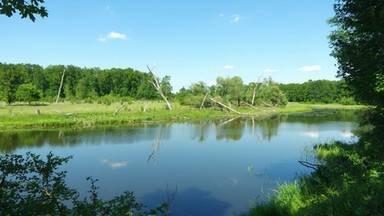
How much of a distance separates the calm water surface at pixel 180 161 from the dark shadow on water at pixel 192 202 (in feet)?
0.04

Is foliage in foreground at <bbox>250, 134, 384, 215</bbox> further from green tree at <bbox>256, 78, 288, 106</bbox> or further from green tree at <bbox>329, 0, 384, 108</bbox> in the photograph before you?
green tree at <bbox>256, 78, 288, 106</bbox>

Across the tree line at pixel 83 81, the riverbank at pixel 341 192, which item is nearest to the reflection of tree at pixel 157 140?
the riverbank at pixel 341 192

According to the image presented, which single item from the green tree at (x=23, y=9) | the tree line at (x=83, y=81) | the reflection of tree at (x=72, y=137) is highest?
the tree line at (x=83, y=81)

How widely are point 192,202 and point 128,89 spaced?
104 metres

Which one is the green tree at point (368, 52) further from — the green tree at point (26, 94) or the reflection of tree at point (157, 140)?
the green tree at point (26, 94)

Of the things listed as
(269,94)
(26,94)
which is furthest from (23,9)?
(269,94)

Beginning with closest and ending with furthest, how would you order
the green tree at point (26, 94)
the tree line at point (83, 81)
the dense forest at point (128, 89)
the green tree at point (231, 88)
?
1. the green tree at point (26, 94)
2. the dense forest at point (128, 89)
3. the green tree at point (231, 88)
4. the tree line at point (83, 81)

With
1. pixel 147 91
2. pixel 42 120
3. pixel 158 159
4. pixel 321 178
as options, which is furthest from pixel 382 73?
pixel 147 91

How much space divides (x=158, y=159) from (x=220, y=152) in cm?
483

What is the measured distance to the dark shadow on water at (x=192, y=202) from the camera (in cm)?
997

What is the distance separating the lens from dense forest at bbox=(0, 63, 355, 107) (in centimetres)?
5384

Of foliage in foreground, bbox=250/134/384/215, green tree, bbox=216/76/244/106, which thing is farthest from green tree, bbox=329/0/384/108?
green tree, bbox=216/76/244/106

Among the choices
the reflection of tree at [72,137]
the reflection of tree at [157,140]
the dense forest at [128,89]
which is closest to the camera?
the reflection of tree at [157,140]

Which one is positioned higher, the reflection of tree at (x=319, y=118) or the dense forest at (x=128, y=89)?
the dense forest at (x=128, y=89)
